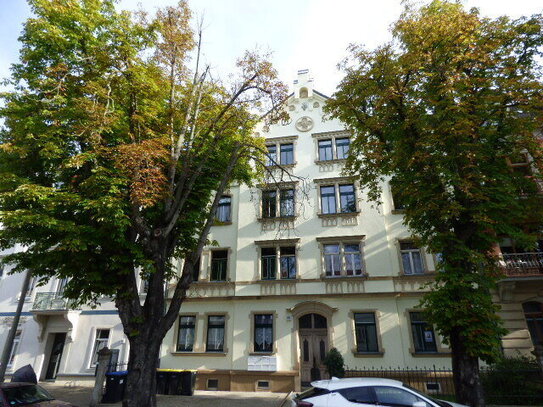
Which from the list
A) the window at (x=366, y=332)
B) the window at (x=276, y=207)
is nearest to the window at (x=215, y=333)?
the window at (x=276, y=207)

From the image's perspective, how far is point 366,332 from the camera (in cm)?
1548

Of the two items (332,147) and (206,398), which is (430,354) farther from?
(332,147)

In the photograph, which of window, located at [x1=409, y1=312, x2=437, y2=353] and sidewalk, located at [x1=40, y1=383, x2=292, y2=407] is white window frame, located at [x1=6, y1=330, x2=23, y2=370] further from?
window, located at [x1=409, y1=312, x2=437, y2=353]

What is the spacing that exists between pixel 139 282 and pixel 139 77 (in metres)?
12.7

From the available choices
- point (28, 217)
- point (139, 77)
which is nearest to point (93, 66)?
A: point (139, 77)

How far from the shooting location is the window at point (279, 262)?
56.9 ft

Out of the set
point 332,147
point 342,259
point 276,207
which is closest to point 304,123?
point 332,147

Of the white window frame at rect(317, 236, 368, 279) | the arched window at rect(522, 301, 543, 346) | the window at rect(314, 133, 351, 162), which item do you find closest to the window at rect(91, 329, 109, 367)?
the white window frame at rect(317, 236, 368, 279)

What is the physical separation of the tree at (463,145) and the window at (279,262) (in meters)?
7.71

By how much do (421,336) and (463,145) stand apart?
978 centimetres

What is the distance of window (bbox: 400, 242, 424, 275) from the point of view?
16.0 metres

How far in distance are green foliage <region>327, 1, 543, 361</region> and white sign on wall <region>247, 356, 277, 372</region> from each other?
844 cm

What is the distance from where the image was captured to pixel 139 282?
18344 millimetres

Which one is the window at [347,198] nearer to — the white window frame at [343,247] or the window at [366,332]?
the white window frame at [343,247]
